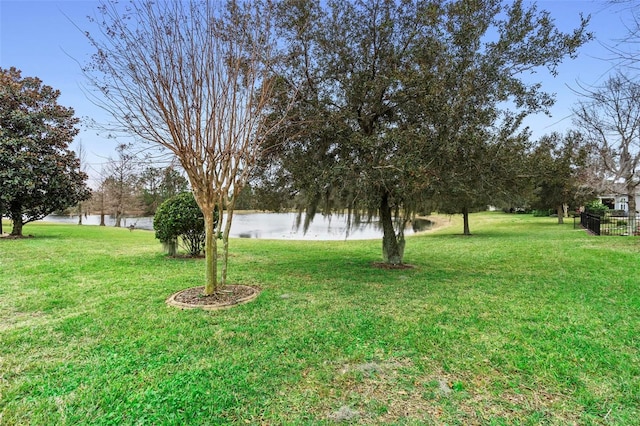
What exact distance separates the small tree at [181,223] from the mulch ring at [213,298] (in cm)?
306

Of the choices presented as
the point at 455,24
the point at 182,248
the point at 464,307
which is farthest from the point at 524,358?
the point at 182,248

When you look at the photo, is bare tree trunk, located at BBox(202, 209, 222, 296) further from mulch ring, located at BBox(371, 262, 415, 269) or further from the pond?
mulch ring, located at BBox(371, 262, 415, 269)

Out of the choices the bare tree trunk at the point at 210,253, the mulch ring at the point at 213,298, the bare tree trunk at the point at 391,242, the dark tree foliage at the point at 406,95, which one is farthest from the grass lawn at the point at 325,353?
the dark tree foliage at the point at 406,95

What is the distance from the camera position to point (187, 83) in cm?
432

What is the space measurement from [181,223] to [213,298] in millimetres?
3831

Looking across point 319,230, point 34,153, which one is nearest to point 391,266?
point 34,153

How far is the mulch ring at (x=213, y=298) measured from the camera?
14.1ft

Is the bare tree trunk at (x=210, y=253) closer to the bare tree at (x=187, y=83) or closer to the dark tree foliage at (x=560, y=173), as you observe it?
the bare tree at (x=187, y=83)

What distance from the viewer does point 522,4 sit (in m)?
5.61

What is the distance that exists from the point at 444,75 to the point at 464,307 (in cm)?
Result: 355

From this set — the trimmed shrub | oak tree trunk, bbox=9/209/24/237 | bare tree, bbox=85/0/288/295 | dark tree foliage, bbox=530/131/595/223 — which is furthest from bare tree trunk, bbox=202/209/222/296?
oak tree trunk, bbox=9/209/24/237

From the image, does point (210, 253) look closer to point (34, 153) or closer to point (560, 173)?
point (560, 173)

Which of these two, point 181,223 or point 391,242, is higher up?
point 181,223

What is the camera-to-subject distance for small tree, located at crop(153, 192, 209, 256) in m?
7.82
